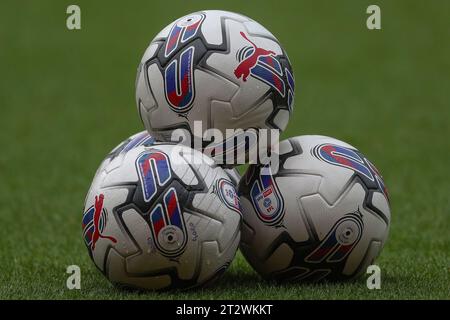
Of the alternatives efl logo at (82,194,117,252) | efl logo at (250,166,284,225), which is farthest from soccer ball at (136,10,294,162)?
efl logo at (82,194,117,252)

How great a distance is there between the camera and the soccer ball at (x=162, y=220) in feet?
19.5

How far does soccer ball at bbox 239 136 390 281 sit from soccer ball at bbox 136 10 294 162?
0.35 metres

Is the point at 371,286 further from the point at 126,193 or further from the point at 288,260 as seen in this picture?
the point at 126,193

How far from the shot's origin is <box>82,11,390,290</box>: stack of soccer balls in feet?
19.6

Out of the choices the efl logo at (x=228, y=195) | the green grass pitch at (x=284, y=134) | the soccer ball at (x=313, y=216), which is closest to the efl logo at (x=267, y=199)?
the soccer ball at (x=313, y=216)

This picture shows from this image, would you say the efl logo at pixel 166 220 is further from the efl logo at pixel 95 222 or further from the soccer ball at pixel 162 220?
the efl logo at pixel 95 222

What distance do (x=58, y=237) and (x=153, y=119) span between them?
9.86ft

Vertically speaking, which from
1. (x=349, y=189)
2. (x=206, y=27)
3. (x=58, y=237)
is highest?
(x=206, y=27)

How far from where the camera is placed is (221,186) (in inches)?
243

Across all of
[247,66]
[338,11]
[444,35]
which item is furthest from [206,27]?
[338,11]

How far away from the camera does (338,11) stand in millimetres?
26562

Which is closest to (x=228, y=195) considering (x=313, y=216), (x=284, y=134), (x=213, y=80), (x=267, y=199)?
(x=267, y=199)

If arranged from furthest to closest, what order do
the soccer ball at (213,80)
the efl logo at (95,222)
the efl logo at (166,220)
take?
the soccer ball at (213,80), the efl logo at (95,222), the efl logo at (166,220)

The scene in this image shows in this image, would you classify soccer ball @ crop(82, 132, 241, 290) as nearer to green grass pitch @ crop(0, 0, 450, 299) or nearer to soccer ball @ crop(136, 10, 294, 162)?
green grass pitch @ crop(0, 0, 450, 299)
